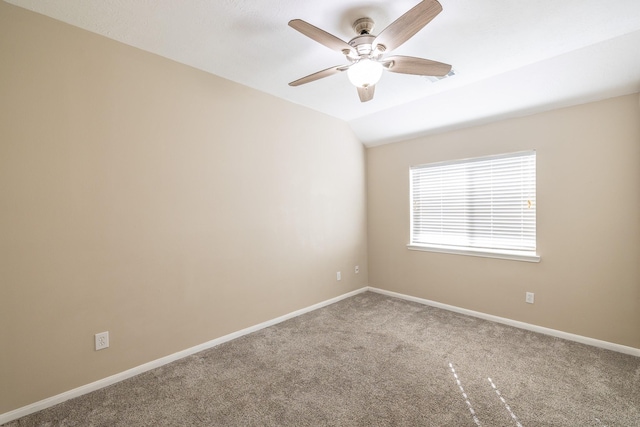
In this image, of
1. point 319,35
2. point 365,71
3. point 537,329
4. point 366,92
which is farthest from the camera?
point 537,329

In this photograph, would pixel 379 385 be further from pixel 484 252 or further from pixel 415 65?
pixel 415 65

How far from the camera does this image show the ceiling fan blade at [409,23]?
146 cm

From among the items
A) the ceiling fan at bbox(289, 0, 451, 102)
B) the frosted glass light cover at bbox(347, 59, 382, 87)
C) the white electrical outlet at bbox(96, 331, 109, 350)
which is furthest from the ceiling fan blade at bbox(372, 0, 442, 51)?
the white electrical outlet at bbox(96, 331, 109, 350)

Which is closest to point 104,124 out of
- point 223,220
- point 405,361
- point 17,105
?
point 17,105

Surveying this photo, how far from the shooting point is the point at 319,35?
5.60 ft

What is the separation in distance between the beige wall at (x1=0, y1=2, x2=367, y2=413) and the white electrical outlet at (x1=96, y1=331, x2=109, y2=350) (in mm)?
43

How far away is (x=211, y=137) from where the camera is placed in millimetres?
2777

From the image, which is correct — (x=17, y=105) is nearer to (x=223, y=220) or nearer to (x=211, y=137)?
(x=211, y=137)

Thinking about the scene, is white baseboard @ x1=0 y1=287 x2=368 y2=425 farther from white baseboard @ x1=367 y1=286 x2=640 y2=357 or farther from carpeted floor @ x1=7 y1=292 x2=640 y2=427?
white baseboard @ x1=367 y1=286 x2=640 y2=357

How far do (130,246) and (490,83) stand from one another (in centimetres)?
349

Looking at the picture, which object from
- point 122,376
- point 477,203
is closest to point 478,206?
point 477,203

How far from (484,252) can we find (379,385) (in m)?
2.06

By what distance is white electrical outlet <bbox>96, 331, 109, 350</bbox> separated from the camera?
7.06 ft

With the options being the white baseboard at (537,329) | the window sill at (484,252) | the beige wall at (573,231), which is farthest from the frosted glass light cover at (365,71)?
the white baseboard at (537,329)
